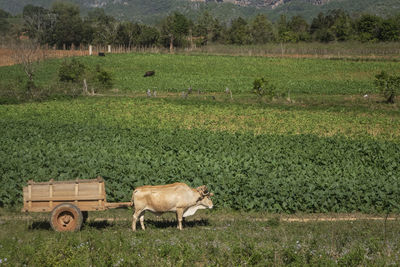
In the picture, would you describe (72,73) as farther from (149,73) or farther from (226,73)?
(226,73)

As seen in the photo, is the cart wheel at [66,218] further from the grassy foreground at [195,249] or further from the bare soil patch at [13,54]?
the bare soil patch at [13,54]

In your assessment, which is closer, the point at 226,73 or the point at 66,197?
the point at 66,197

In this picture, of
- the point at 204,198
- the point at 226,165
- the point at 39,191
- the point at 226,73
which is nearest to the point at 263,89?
the point at 226,73

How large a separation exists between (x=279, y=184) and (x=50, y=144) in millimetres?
12532

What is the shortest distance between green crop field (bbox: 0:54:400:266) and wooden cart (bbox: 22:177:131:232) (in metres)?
0.59

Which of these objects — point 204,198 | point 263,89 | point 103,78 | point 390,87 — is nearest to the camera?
point 204,198

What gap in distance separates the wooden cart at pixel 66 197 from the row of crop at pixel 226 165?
13.7 ft

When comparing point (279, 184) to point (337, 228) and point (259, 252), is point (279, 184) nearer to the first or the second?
point (337, 228)

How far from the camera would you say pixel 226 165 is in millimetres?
19469

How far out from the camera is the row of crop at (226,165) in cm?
1661

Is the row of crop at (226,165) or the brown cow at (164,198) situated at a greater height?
the brown cow at (164,198)

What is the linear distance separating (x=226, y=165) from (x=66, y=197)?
8.29 metres

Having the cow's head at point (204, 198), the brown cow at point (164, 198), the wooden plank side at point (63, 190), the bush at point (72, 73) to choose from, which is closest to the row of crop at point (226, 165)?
the cow's head at point (204, 198)

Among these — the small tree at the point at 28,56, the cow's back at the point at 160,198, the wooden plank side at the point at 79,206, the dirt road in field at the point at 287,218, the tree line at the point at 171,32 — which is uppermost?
the tree line at the point at 171,32
